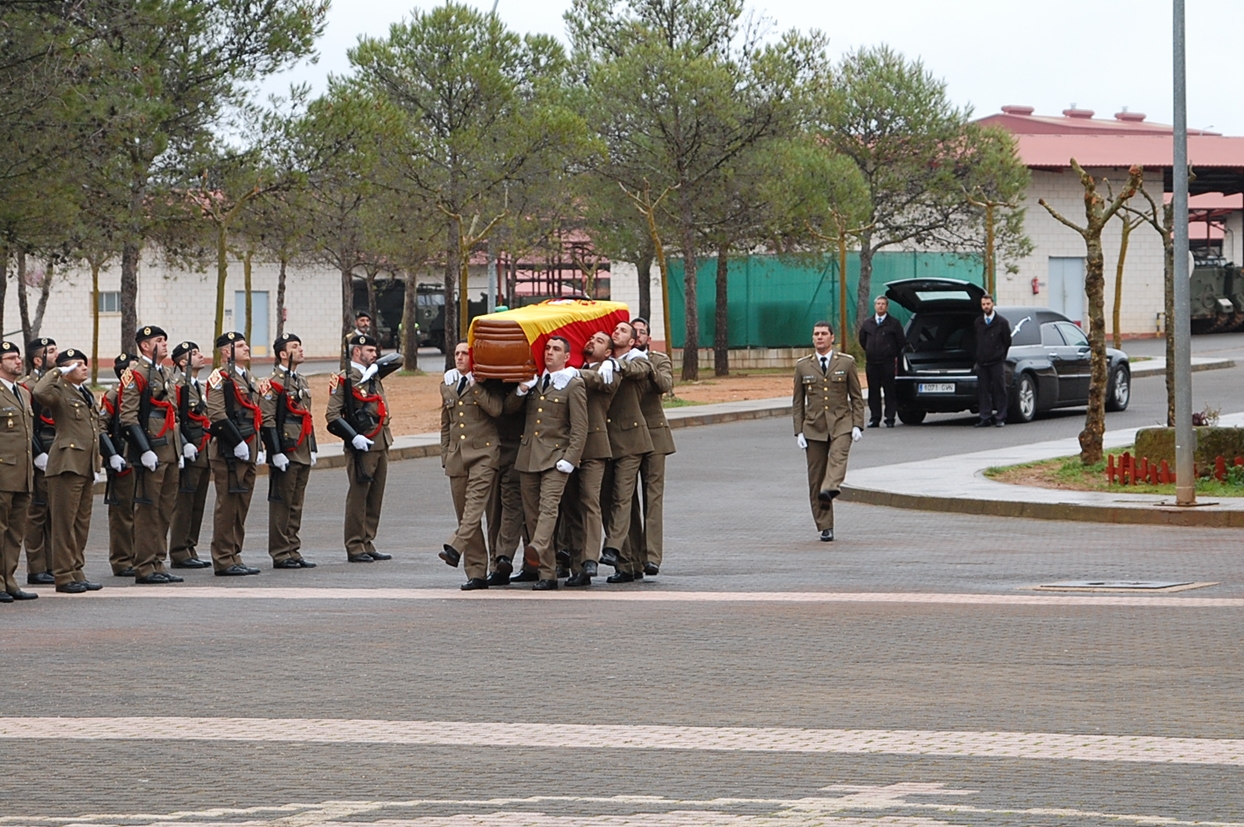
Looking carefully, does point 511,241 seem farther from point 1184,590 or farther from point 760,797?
point 760,797

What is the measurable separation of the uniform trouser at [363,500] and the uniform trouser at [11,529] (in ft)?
8.83

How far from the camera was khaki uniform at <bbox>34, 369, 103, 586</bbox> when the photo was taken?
13.0 meters

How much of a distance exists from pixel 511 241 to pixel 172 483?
29194 millimetres

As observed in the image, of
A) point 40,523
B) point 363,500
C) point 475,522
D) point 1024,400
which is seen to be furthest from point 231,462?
point 1024,400

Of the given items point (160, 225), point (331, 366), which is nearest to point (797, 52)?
point (160, 225)

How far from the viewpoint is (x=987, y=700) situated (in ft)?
26.8

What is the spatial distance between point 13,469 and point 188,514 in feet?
7.72

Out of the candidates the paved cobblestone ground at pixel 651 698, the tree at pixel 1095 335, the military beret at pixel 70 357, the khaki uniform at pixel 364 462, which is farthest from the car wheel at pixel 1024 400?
the military beret at pixel 70 357

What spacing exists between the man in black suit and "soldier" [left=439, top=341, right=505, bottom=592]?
44.1 feet

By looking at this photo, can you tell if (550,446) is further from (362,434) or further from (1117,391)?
→ (1117,391)

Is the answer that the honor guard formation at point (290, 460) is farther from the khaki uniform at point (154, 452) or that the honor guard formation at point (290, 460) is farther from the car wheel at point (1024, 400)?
the car wheel at point (1024, 400)

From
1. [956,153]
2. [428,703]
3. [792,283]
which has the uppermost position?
[956,153]

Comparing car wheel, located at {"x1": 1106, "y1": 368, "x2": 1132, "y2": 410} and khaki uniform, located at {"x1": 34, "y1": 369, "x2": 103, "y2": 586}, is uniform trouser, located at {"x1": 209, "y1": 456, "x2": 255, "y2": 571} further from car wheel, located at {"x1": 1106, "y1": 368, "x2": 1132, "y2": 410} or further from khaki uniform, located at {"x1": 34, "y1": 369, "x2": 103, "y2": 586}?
car wheel, located at {"x1": 1106, "y1": 368, "x2": 1132, "y2": 410}

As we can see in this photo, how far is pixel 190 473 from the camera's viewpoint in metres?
14.6
